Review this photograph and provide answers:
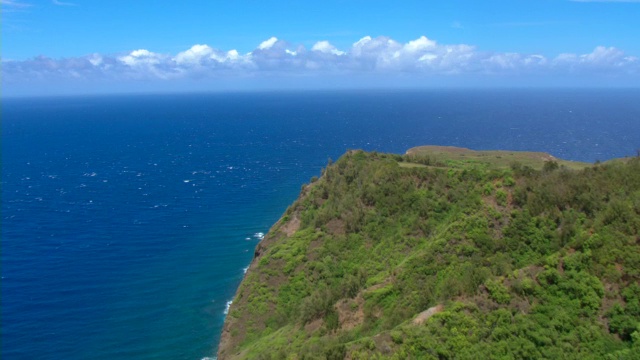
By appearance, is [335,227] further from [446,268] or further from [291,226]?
[446,268]

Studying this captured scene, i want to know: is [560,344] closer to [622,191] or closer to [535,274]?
[535,274]

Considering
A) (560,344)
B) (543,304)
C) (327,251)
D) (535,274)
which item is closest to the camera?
(560,344)

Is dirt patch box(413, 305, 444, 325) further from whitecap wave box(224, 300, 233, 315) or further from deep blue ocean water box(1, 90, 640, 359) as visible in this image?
whitecap wave box(224, 300, 233, 315)

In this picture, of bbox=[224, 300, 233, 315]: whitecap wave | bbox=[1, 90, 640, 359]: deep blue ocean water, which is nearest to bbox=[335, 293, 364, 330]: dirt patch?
bbox=[1, 90, 640, 359]: deep blue ocean water

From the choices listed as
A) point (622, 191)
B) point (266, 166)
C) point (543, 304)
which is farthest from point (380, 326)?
point (266, 166)

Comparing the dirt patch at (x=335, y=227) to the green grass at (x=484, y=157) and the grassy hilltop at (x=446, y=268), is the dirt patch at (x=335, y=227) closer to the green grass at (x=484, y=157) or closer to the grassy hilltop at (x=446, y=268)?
the grassy hilltop at (x=446, y=268)

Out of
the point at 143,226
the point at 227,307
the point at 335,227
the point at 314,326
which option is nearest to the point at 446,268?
the point at 314,326
